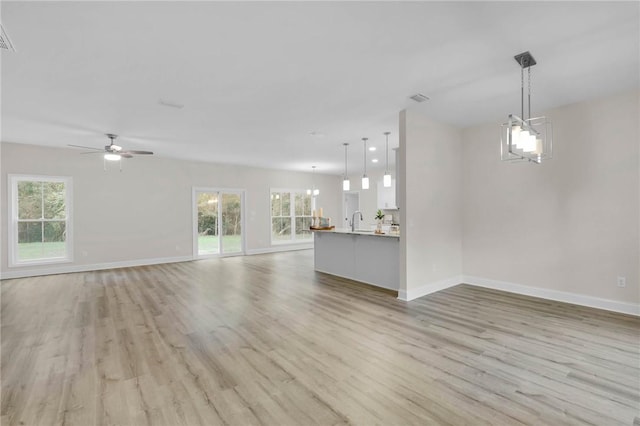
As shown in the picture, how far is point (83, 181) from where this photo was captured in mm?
6719

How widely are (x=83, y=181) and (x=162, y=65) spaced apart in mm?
5417

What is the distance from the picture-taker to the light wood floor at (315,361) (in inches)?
75.8

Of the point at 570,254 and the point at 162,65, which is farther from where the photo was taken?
the point at 570,254

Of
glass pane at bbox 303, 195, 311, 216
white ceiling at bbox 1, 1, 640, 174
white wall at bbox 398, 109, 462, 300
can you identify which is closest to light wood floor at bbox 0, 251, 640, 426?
white wall at bbox 398, 109, 462, 300

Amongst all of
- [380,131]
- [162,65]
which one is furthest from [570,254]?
[162,65]

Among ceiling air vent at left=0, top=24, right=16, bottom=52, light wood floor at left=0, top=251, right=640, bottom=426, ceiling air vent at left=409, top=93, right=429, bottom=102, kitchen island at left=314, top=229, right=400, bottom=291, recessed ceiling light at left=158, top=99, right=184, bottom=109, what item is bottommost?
light wood floor at left=0, top=251, right=640, bottom=426

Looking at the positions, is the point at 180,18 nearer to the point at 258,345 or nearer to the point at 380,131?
the point at 258,345

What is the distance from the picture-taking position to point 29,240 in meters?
6.21

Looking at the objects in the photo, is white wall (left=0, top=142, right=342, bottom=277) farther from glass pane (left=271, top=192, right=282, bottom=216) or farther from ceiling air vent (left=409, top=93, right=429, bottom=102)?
ceiling air vent (left=409, top=93, right=429, bottom=102)

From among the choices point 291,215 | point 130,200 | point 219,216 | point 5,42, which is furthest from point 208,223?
point 5,42

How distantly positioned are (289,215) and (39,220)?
643cm

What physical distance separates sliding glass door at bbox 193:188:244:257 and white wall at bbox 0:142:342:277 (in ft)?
0.69

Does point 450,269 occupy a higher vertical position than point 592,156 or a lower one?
lower

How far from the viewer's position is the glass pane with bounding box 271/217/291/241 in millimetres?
10039
